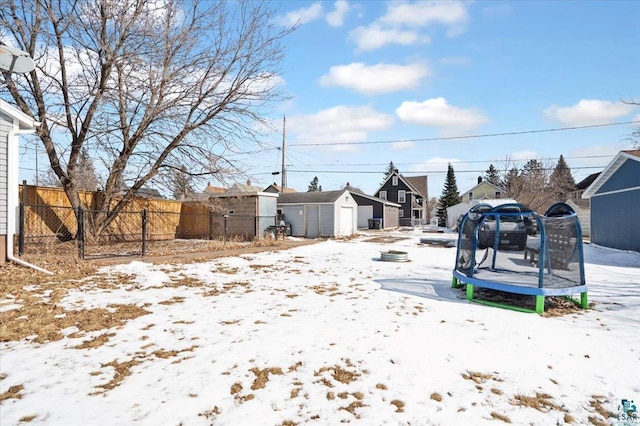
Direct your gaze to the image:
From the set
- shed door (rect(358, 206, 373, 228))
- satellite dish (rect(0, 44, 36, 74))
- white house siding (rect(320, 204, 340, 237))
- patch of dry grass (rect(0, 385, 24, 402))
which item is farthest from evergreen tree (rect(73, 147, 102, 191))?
shed door (rect(358, 206, 373, 228))

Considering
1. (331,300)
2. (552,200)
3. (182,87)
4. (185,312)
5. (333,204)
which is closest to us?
(185,312)

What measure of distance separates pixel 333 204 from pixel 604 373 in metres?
18.8

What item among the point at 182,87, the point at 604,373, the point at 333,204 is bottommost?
the point at 604,373

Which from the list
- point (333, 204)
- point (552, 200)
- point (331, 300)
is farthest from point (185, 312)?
point (552, 200)

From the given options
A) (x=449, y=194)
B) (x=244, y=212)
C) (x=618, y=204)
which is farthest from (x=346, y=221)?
(x=449, y=194)

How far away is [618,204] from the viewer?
1477cm

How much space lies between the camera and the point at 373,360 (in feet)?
11.9

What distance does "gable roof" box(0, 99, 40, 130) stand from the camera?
7.75 metres

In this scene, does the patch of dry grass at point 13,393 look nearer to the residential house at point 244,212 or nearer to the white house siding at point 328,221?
the residential house at point 244,212

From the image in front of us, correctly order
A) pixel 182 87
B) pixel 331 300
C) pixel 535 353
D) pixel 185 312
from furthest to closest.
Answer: pixel 182 87 → pixel 331 300 → pixel 185 312 → pixel 535 353

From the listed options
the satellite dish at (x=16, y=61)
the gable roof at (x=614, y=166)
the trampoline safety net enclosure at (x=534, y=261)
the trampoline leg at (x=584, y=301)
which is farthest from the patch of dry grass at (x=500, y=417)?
the gable roof at (x=614, y=166)

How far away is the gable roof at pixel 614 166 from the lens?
45.1 feet

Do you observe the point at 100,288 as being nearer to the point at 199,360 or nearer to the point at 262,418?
the point at 199,360

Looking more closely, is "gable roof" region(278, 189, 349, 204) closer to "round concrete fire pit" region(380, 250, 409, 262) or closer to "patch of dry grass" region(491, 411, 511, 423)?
"round concrete fire pit" region(380, 250, 409, 262)
